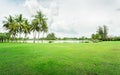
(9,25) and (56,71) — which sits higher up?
(9,25)

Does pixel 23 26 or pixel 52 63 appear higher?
pixel 23 26

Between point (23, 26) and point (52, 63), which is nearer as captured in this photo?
point (52, 63)

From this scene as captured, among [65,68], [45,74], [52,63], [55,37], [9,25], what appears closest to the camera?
[45,74]

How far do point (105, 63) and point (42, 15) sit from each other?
6310 centimetres

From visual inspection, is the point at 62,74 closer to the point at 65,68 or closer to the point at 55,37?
the point at 65,68

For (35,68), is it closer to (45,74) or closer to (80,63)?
(45,74)

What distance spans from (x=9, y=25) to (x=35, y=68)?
62295 mm

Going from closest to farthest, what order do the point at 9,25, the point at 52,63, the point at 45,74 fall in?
the point at 45,74
the point at 52,63
the point at 9,25

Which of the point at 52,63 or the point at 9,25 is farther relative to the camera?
the point at 9,25

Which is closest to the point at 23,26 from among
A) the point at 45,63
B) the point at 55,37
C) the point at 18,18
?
the point at 18,18

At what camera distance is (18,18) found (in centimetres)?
7788

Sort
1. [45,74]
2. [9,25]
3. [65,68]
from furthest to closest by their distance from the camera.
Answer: [9,25] → [65,68] → [45,74]

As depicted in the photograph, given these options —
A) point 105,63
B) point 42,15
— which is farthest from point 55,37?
point 105,63

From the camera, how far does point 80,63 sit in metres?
17.7
